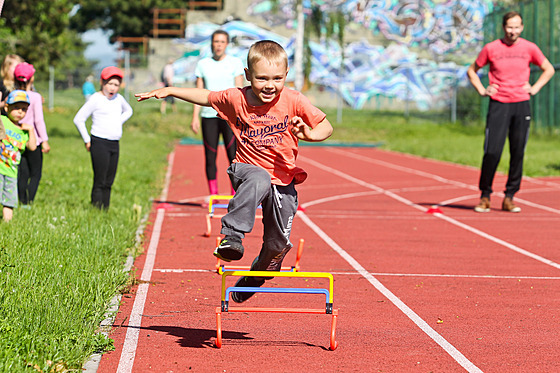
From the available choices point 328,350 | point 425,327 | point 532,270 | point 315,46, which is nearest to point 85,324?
point 328,350

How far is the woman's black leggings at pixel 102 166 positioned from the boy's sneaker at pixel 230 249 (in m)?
5.00

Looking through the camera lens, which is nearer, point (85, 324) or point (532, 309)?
point (85, 324)

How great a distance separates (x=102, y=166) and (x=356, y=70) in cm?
4024

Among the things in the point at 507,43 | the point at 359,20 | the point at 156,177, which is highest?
the point at 359,20

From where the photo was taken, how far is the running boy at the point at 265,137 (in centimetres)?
517

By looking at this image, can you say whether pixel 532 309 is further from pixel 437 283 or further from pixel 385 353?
pixel 385 353

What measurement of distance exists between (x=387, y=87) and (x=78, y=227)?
136 ft

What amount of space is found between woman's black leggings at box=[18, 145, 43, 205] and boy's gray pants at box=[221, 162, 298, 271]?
535 centimetres

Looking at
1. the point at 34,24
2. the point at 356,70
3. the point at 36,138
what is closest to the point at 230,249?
the point at 36,138

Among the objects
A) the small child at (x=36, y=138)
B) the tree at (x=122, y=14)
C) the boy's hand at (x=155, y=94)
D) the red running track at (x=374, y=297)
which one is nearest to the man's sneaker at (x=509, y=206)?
the red running track at (x=374, y=297)

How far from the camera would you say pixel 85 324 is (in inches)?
206

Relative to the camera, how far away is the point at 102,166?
9961 mm

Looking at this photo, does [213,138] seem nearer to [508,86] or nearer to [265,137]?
[508,86]

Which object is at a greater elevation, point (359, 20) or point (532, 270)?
point (359, 20)
